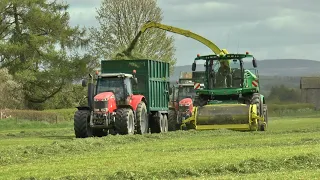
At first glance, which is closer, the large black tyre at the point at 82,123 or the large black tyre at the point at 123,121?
the large black tyre at the point at 123,121

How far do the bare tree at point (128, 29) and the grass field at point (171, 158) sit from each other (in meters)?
39.9

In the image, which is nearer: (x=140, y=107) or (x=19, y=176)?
(x=19, y=176)

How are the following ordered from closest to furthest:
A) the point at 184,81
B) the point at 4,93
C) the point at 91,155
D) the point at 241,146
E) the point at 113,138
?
1. the point at 91,155
2. the point at 241,146
3. the point at 113,138
4. the point at 184,81
5. the point at 4,93

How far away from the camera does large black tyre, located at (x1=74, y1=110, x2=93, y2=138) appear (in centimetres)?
2723

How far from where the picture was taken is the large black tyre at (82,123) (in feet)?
89.4

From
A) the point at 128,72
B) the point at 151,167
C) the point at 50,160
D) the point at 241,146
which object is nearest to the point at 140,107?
the point at 128,72

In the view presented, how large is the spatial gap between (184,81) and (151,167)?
2289cm

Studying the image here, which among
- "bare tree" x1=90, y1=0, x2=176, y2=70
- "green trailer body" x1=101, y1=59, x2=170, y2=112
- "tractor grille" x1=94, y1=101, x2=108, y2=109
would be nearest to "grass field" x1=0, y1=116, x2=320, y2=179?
"tractor grille" x1=94, y1=101, x2=108, y2=109

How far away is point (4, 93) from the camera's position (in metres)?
53.1

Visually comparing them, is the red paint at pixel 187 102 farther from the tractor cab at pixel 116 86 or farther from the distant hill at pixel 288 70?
the distant hill at pixel 288 70

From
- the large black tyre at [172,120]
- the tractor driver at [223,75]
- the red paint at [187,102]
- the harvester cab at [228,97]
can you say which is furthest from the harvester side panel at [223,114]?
the large black tyre at [172,120]

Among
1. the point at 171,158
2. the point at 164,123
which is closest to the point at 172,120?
the point at 164,123

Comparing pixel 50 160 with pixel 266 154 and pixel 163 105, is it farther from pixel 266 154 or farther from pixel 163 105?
pixel 163 105

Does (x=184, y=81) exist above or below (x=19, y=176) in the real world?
above
